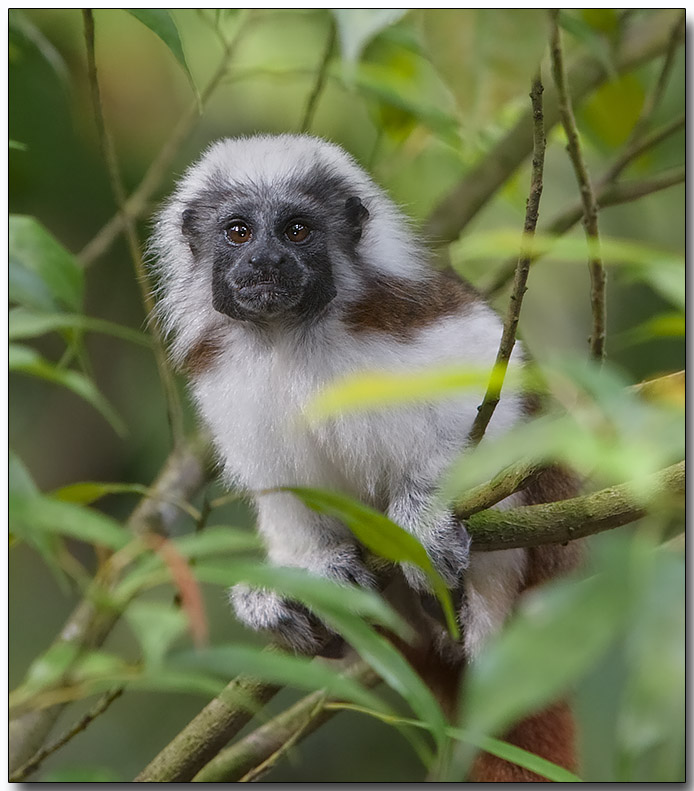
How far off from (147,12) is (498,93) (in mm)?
762

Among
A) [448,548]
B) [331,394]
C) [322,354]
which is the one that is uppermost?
[331,394]

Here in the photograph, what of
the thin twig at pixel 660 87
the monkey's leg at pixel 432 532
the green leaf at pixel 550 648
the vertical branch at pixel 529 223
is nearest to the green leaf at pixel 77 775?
the green leaf at pixel 550 648

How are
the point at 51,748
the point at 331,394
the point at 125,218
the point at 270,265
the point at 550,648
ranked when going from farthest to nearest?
the point at 125,218 < the point at 270,265 < the point at 51,748 < the point at 331,394 < the point at 550,648

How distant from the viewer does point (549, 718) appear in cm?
226

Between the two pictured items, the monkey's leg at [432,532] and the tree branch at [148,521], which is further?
the tree branch at [148,521]

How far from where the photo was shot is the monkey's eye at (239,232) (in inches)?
85.3

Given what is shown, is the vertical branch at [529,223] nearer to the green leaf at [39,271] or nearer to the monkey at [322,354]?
the monkey at [322,354]

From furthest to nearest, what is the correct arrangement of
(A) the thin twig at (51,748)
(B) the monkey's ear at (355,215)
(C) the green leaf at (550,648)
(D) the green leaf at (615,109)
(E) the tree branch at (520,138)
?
1. (D) the green leaf at (615,109)
2. (E) the tree branch at (520,138)
3. (B) the monkey's ear at (355,215)
4. (A) the thin twig at (51,748)
5. (C) the green leaf at (550,648)

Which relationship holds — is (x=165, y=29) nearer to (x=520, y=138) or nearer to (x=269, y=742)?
(x=520, y=138)

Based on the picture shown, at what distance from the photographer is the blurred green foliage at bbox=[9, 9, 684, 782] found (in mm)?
778

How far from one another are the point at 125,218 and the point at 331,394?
1.74 metres

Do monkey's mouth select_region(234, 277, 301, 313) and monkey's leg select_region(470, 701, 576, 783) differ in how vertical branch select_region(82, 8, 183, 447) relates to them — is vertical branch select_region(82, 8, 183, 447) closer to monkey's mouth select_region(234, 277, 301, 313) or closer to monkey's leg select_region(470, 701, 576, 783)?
monkey's mouth select_region(234, 277, 301, 313)

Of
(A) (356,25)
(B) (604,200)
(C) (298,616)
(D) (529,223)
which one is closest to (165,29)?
(A) (356,25)

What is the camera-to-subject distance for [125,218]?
2.45 meters
